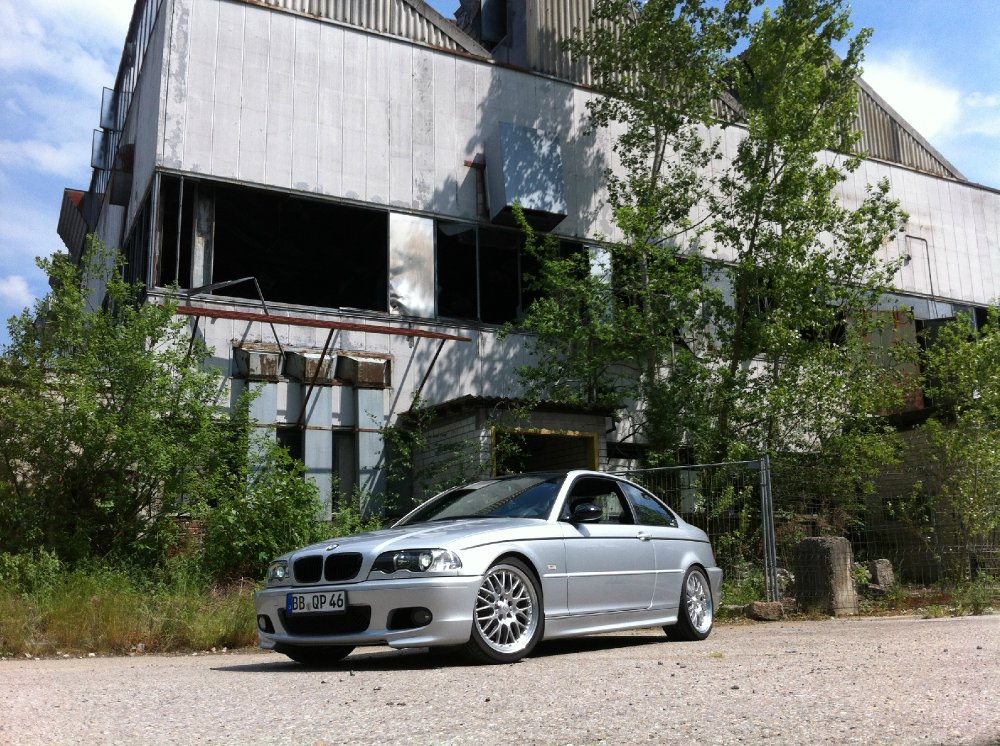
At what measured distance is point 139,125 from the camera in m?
18.5

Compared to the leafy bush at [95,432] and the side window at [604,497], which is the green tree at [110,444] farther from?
the side window at [604,497]

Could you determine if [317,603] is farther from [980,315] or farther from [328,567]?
[980,315]

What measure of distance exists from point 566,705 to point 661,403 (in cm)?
1351

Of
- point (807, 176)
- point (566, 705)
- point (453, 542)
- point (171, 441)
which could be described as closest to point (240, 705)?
point (566, 705)

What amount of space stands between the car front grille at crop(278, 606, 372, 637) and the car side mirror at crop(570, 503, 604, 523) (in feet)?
6.25

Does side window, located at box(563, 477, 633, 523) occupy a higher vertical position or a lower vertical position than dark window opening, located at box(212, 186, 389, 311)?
lower

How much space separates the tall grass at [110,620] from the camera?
920 cm

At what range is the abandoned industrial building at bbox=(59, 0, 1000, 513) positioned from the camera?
53.7ft

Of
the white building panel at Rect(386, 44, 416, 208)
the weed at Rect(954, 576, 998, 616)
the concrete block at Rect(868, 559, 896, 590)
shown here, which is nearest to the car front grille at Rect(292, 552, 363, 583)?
the weed at Rect(954, 576, 998, 616)

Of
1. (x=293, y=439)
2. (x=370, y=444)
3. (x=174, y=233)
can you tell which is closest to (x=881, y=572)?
(x=370, y=444)

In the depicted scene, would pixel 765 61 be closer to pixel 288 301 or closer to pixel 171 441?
pixel 288 301

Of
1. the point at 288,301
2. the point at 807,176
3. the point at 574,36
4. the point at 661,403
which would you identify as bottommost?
the point at 661,403

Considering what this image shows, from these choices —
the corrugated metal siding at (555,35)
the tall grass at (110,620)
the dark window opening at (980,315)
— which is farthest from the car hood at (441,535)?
the dark window opening at (980,315)

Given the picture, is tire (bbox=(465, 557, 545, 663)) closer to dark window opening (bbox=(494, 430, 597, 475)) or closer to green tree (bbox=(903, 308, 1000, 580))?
dark window opening (bbox=(494, 430, 597, 475))
